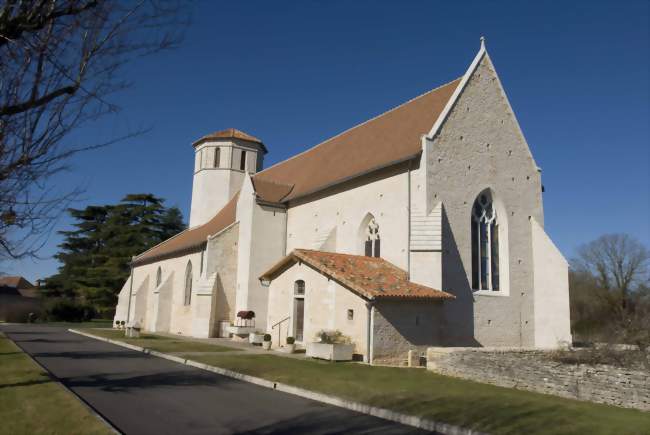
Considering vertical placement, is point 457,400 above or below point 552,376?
below

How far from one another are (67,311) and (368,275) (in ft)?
132

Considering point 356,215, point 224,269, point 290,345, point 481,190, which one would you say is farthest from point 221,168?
point 481,190

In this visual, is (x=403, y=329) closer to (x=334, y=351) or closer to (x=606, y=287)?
(x=334, y=351)

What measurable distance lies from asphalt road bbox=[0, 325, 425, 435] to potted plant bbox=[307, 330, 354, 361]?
13.9ft

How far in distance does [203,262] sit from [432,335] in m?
16.1

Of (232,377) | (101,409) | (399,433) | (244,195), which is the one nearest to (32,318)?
(244,195)

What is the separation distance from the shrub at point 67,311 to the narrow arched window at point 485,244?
41.6 metres

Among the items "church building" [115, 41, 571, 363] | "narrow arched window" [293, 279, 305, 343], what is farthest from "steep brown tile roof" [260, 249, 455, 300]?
"narrow arched window" [293, 279, 305, 343]

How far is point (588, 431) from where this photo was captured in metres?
7.70

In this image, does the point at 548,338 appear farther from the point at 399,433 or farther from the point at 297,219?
the point at 399,433

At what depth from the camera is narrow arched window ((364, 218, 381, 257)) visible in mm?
21531

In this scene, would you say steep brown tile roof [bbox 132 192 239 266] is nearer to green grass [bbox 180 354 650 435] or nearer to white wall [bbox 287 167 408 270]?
white wall [bbox 287 167 408 270]

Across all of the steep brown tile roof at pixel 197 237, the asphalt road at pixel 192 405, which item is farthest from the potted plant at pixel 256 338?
the asphalt road at pixel 192 405

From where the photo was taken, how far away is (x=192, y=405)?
9.36 m
